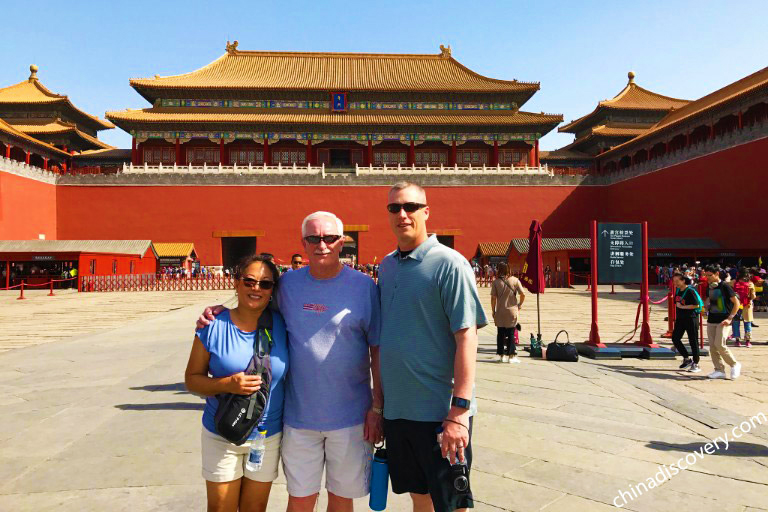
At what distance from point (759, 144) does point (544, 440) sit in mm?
18587

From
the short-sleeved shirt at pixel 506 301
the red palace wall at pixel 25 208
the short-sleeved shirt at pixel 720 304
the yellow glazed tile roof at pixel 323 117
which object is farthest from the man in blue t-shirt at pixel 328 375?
the yellow glazed tile roof at pixel 323 117

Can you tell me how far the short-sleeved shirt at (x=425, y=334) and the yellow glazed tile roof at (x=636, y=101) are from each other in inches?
1213

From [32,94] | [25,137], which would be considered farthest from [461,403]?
[32,94]

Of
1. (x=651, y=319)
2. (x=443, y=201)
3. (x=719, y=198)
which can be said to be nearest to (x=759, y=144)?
(x=719, y=198)

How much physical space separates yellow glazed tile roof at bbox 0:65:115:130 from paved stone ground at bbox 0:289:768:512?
26.8 metres

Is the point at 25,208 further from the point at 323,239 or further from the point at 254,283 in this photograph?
the point at 323,239

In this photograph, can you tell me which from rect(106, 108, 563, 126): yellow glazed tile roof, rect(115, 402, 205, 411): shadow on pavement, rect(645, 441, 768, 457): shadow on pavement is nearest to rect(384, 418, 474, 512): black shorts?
rect(645, 441, 768, 457): shadow on pavement

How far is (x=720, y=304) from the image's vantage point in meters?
5.45


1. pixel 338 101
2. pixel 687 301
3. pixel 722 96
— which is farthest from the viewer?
pixel 338 101

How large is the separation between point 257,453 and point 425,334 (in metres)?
0.77

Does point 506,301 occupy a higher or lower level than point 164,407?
higher

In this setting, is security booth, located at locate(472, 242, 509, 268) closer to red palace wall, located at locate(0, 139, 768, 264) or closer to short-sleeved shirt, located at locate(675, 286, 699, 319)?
red palace wall, located at locate(0, 139, 768, 264)

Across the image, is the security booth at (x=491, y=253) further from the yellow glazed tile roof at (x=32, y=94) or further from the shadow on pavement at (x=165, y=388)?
the yellow glazed tile roof at (x=32, y=94)

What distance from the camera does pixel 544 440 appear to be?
3.35m
